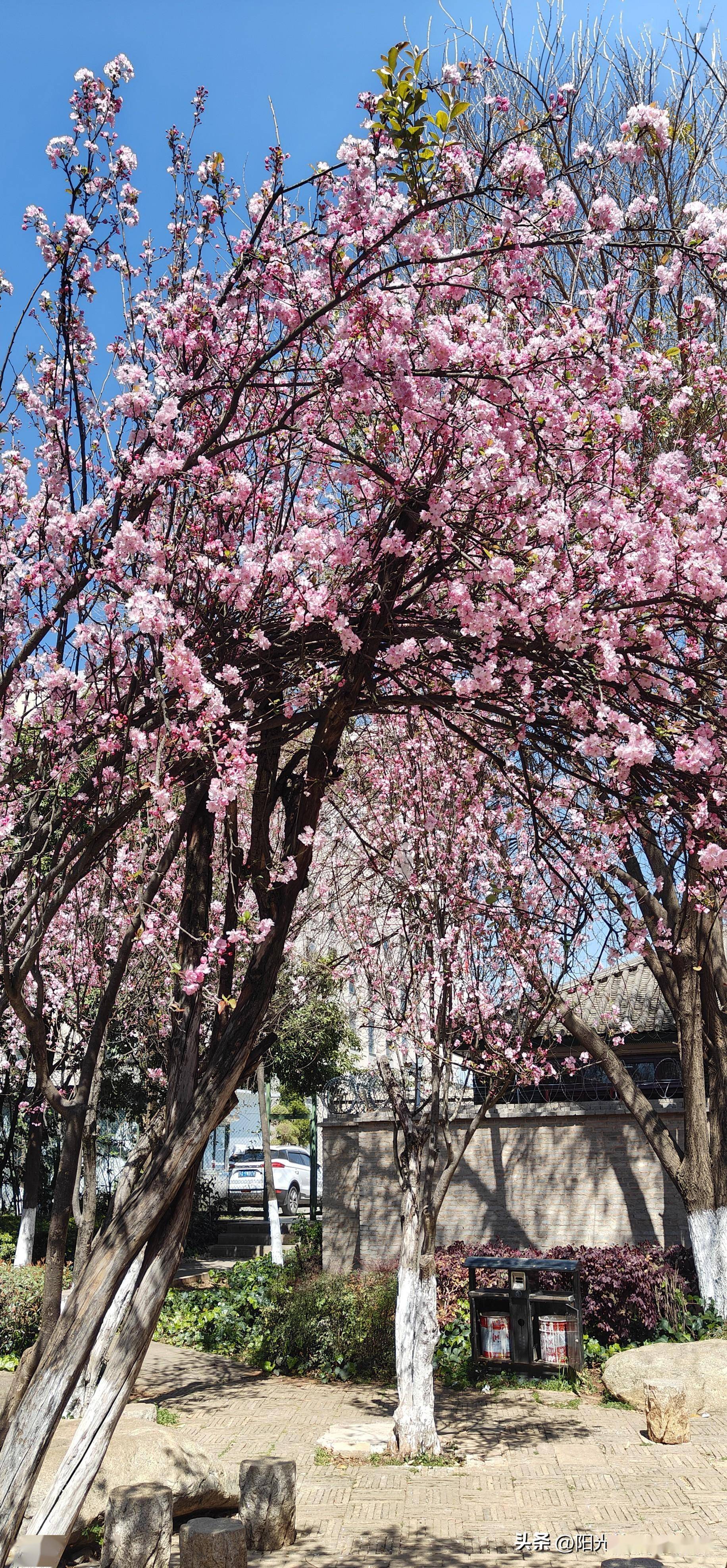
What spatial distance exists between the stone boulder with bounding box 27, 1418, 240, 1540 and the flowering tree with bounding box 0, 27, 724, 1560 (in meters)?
3.48

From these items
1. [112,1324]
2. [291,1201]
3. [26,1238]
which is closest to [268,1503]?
[112,1324]

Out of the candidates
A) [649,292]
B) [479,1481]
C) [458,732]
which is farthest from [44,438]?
[479,1481]

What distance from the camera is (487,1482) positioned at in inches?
326

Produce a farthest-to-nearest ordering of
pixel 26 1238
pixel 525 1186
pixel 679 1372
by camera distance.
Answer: pixel 26 1238, pixel 525 1186, pixel 679 1372

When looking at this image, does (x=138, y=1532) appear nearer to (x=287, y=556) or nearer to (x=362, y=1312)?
(x=287, y=556)

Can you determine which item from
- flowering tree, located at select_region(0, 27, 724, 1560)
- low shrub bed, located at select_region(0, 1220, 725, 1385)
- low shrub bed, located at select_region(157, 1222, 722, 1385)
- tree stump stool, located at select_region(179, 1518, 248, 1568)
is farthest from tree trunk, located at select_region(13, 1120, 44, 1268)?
flowering tree, located at select_region(0, 27, 724, 1560)

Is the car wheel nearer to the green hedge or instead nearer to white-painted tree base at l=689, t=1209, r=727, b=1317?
the green hedge

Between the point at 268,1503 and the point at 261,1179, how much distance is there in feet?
60.3

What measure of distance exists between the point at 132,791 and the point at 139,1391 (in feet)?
32.1

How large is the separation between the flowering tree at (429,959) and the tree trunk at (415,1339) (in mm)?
11

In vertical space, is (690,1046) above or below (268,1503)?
above

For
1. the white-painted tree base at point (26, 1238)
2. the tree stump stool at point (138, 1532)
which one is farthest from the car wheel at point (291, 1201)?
the tree stump stool at point (138, 1532)

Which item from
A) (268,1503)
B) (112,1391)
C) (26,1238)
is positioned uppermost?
(112,1391)

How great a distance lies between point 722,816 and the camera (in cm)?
421
